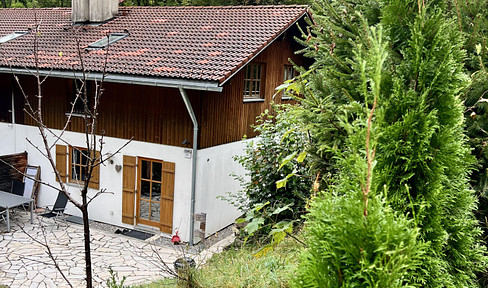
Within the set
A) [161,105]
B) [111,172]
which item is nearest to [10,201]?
[111,172]

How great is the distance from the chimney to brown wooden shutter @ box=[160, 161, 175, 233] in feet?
21.4

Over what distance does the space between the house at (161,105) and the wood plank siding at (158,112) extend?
26 millimetres

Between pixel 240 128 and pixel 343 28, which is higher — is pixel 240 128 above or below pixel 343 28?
below

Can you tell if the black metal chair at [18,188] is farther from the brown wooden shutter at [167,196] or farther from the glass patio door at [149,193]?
the brown wooden shutter at [167,196]

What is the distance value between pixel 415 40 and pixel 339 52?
132 centimetres

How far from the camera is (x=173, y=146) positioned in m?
10.3

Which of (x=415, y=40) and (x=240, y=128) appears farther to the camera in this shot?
(x=240, y=128)

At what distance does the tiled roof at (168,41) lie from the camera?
397 inches

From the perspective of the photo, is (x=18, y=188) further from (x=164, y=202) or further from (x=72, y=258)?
(x=164, y=202)

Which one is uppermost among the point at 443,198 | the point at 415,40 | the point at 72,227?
the point at 415,40

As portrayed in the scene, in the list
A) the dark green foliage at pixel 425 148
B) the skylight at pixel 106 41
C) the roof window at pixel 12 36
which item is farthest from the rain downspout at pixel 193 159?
the roof window at pixel 12 36

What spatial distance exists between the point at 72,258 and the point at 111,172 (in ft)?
9.03

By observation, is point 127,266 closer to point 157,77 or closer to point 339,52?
point 157,77

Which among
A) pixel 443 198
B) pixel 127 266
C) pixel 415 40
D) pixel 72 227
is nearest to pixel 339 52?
pixel 415 40
